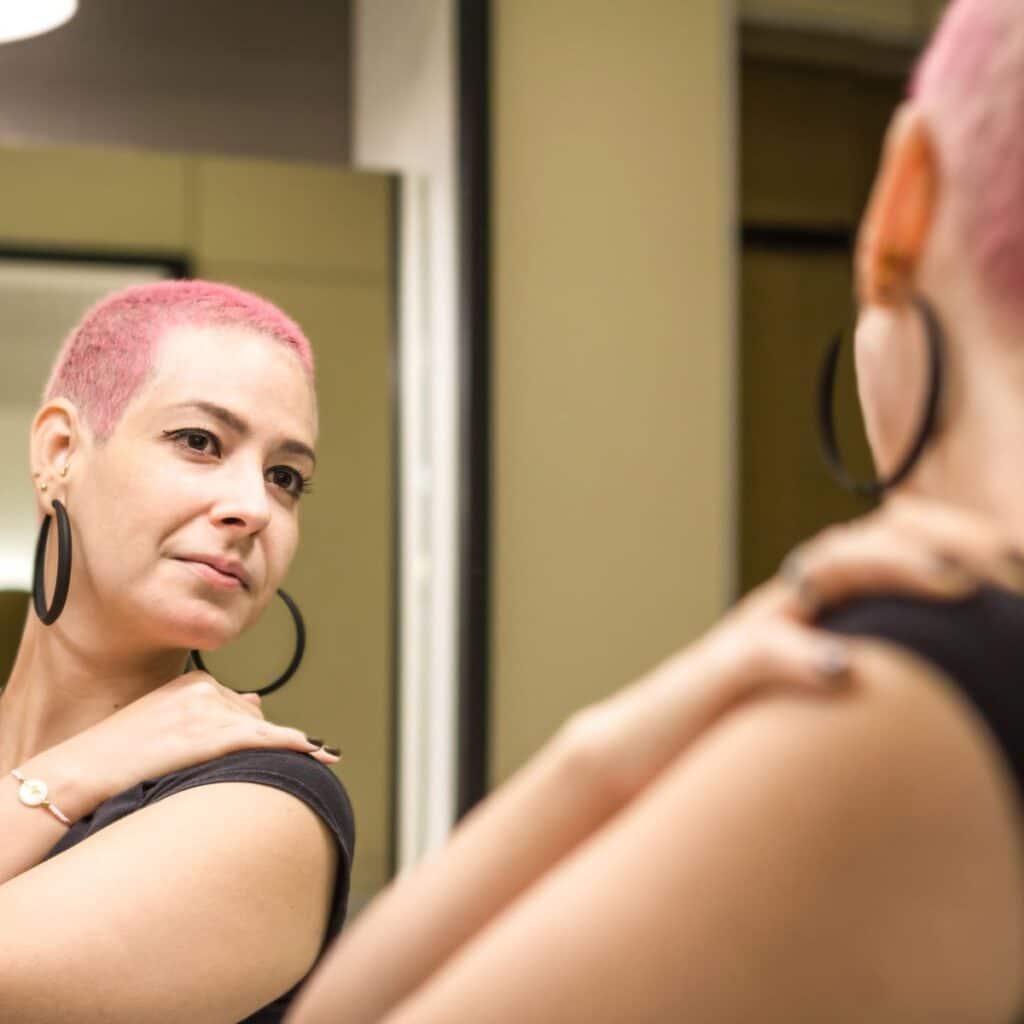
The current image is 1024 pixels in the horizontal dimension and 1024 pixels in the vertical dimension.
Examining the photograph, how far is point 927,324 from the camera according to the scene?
431 millimetres

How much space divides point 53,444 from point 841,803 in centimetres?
83

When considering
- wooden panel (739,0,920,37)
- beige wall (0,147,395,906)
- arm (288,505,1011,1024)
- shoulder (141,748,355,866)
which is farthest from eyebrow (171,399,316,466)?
wooden panel (739,0,920,37)

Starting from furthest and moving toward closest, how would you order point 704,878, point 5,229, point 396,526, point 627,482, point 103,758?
point 627,482 < point 396,526 < point 5,229 < point 103,758 < point 704,878

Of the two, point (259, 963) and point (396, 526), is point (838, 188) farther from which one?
point (259, 963)

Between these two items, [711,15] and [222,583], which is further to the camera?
[711,15]

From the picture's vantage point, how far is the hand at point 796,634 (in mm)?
372

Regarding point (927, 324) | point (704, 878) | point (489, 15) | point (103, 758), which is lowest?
point (103, 758)

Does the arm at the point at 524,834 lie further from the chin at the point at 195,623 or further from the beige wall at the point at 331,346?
the beige wall at the point at 331,346

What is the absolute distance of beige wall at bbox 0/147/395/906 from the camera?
1.84 m

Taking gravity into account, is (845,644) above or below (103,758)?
above

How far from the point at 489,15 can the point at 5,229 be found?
31.6 inches

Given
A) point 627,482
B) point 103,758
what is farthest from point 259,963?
point 627,482

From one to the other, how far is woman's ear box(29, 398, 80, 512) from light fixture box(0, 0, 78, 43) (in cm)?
95

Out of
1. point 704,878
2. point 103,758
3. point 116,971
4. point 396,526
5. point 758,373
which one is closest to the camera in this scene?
point 704,878
